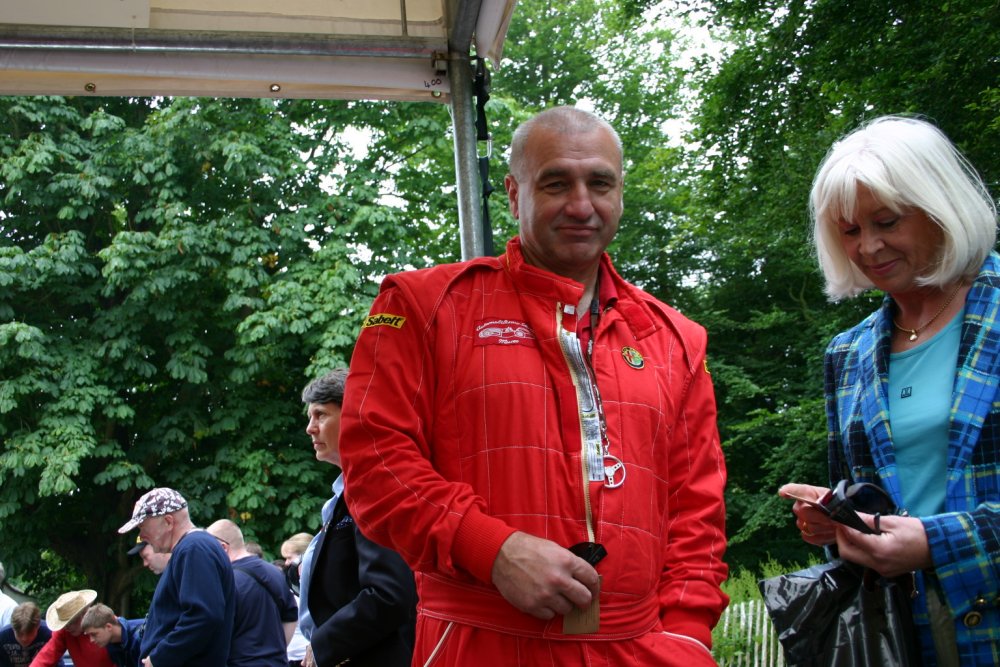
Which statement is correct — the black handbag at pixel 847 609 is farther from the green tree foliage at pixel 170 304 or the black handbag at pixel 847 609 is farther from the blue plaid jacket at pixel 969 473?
the green tree foliage at pixel 170 304

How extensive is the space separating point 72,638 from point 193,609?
2854 millimetres

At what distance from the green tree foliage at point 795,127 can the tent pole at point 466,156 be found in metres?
5.81

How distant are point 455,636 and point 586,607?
0.28 meters

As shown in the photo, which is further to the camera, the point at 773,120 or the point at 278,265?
the point at 278,265

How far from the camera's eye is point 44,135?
16.2m

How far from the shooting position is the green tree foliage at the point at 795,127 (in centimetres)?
1058

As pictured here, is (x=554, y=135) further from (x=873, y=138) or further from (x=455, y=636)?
(x=455, y=636)

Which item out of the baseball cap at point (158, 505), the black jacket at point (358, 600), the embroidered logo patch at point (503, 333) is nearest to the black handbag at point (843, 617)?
the embroidered logo patch at point (503, 333)

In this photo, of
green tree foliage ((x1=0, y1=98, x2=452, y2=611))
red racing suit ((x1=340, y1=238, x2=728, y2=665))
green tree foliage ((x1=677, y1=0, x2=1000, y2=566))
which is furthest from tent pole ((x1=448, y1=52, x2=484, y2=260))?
green tree foliage ((x1=0, y1=98, x2=452, y2=611))

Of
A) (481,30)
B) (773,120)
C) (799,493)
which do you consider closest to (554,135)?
(799,493)

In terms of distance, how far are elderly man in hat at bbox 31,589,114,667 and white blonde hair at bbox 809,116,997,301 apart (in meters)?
6.39

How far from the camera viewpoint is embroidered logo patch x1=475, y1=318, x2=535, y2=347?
229 centimetres

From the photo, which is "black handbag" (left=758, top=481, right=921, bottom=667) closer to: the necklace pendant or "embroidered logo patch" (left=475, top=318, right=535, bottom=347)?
the necklace pendant

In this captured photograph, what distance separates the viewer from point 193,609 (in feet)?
15.9
